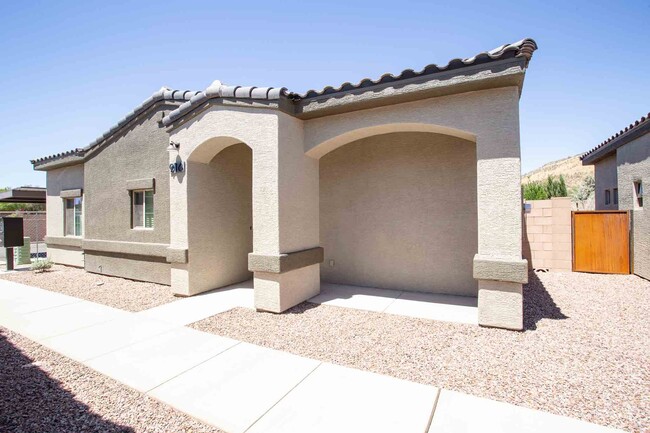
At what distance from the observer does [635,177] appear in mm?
10625

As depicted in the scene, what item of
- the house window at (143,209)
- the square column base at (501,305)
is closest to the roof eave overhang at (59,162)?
the house window at (143,209)

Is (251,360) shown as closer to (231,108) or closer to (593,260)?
(231,108)

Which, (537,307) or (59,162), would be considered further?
(59,162)

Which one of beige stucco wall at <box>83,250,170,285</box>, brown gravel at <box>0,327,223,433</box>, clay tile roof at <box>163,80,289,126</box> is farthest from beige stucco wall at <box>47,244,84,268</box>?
brown gravel at <box>0,327,223,433</box>

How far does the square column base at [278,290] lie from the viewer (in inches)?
274

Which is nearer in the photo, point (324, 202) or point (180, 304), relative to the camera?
point (180, 304)

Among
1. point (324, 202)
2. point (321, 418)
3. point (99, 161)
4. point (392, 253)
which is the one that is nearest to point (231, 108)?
point (324, 202)

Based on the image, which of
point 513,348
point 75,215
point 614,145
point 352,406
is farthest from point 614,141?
point 75,215

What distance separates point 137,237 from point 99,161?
390 cm

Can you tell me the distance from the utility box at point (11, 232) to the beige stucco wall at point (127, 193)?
3.72 m

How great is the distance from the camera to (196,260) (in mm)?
8609

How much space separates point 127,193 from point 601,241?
16.2 meters

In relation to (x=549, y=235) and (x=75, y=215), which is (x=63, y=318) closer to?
(x=75, y=215)

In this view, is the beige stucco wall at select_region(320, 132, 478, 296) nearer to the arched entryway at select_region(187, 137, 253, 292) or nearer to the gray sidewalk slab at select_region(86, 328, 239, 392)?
the arched entryway at select_region(187, 137, 253, 292)
